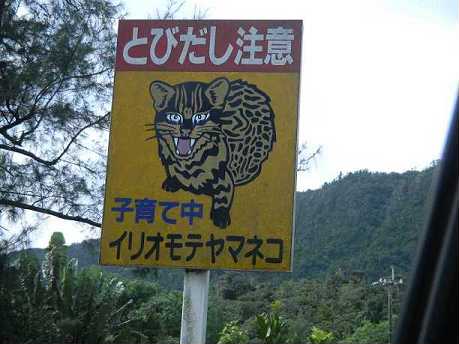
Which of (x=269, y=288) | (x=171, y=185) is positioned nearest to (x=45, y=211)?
(x=171, y=185)

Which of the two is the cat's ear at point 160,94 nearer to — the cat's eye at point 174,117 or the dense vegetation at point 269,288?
the cat's eye at point 174,117

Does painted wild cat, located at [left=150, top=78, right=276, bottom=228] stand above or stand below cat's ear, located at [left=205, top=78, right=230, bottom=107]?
below

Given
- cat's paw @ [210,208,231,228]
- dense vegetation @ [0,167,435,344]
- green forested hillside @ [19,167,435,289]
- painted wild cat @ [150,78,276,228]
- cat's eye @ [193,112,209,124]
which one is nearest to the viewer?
cat's paw @ [210,208,231,228]

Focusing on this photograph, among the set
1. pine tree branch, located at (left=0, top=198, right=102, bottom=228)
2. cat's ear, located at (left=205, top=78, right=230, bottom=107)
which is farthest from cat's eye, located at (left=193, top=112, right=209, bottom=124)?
pine tree branch, located at (left=0, top=198, right=102, bottom=228)

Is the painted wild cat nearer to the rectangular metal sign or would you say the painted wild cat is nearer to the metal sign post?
the rectangular metal sign

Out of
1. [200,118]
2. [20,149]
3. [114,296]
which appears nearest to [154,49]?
[200,118]

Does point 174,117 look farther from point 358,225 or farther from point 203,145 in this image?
point 358,225

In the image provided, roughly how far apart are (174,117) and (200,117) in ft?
0.80

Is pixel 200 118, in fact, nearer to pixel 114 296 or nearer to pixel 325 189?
pixel 114 296

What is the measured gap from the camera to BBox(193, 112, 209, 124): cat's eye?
680 centimetres

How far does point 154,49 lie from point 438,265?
594 centimetres

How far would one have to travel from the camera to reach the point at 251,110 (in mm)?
6723

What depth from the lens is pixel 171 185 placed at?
675 centimetres

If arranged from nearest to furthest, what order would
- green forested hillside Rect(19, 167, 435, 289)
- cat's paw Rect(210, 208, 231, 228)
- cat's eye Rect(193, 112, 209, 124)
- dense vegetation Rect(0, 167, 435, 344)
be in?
cat's paw Rect(210, 208, 231, 228), cat's eye Rect(193, 112, 209, 124), dense vegetation Rect(0, 167, 435, 344), green forested hillside Rect(19, 167, 435, 289)
